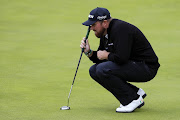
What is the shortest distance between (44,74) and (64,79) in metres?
0.49

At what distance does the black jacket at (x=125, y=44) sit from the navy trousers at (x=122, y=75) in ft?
0.26

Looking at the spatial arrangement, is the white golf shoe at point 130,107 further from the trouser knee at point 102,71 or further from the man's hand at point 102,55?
the man's hand at point 102,55

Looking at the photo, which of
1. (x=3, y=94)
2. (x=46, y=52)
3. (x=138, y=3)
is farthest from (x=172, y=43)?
(x=3, y=94)

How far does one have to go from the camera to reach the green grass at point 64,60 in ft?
20.6

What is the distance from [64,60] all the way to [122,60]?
411 cm

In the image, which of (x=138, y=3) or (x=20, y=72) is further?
(x=138, y=3)

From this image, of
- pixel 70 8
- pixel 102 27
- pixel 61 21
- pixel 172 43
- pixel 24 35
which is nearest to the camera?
pixel 102 27

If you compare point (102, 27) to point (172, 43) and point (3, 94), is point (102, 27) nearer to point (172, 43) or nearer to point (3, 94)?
point (3, 94)

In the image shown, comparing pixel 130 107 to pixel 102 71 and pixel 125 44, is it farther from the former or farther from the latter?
pixel 125 44

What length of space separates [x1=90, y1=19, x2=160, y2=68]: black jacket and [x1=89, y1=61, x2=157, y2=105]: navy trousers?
0.26 feet

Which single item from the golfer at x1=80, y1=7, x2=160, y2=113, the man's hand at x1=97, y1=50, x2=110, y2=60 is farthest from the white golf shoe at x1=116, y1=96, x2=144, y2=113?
the man's hand at x1=97, y1=50, x2=110, y2=60

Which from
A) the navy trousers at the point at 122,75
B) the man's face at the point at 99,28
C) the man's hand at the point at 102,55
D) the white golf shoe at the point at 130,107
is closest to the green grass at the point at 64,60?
the white golf shoe at the point at 130,107

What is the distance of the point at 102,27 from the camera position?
602 centimetres

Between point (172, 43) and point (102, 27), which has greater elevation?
point (102, 27)
